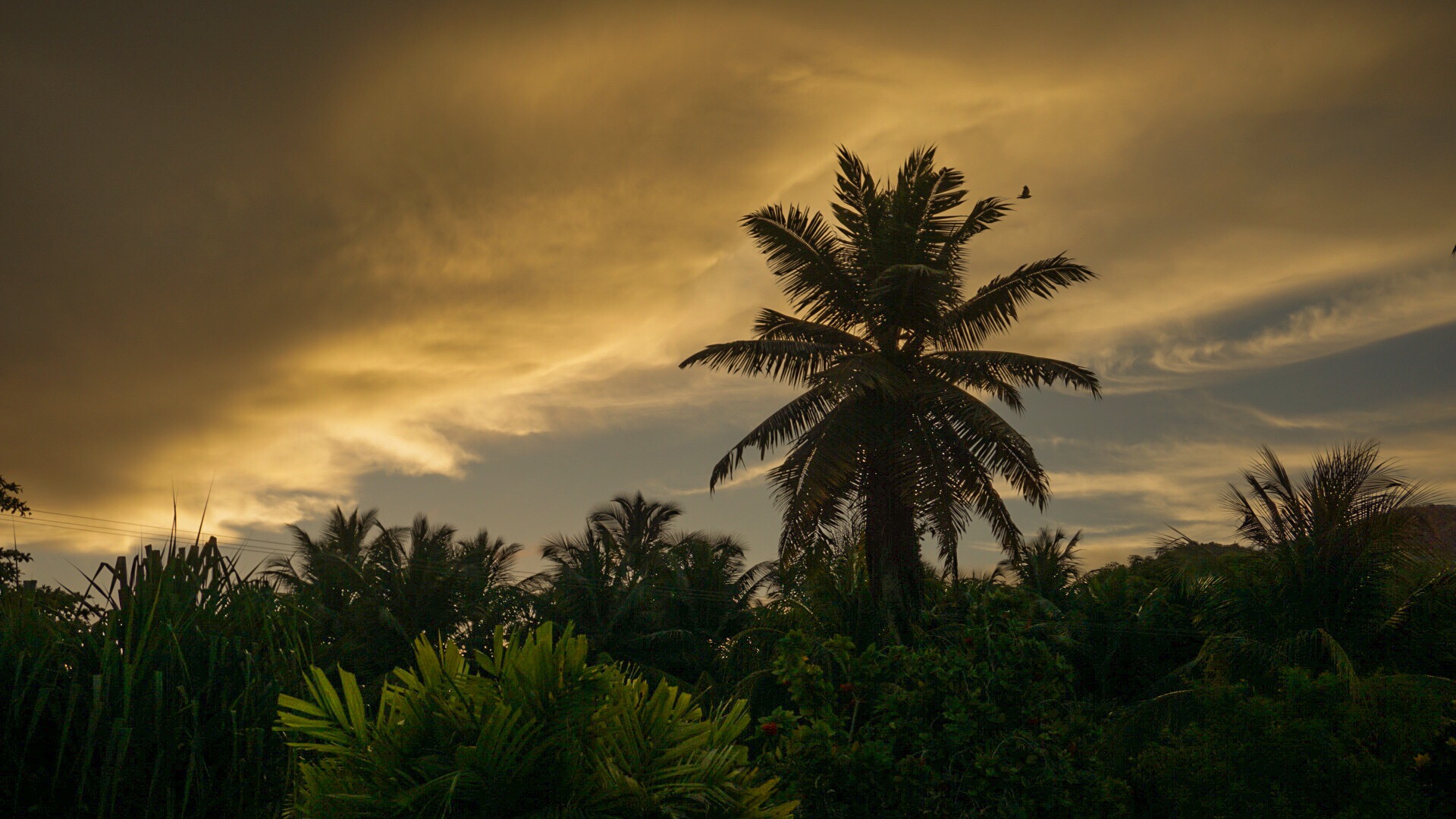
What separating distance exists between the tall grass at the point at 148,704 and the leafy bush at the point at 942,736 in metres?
3.48

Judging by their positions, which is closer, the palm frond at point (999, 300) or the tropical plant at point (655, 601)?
the palm frond at point (999, 300)

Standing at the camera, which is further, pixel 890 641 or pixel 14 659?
pixel 890 641

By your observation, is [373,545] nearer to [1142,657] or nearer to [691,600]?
[691,600]

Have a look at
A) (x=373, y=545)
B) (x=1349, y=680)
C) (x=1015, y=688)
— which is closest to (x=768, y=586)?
(x=373, y=545)

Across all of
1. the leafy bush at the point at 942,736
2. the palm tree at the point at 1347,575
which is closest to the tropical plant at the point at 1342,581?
the palm tree at the point at 1347,575

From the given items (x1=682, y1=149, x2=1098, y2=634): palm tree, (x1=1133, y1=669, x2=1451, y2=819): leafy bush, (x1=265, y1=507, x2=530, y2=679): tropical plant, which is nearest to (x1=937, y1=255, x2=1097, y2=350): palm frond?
(x1=682, y1=149, x2=1098, y2=634): palm tree

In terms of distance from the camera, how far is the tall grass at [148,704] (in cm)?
598

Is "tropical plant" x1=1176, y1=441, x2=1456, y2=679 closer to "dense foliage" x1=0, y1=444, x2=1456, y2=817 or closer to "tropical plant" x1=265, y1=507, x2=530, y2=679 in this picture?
"dense foliage" x1=0, y1=444, x2=1456, y2=817

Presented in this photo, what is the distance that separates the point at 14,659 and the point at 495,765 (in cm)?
474

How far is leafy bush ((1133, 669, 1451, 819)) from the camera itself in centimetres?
1081

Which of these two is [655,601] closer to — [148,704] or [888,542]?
[888,542]

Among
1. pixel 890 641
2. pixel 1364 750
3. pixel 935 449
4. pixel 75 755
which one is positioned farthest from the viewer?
pixel 935 449

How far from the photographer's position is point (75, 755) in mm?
6301

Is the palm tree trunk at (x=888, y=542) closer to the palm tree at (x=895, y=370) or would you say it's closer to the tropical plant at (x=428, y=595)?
the palm tree at (x=895, y=370)
